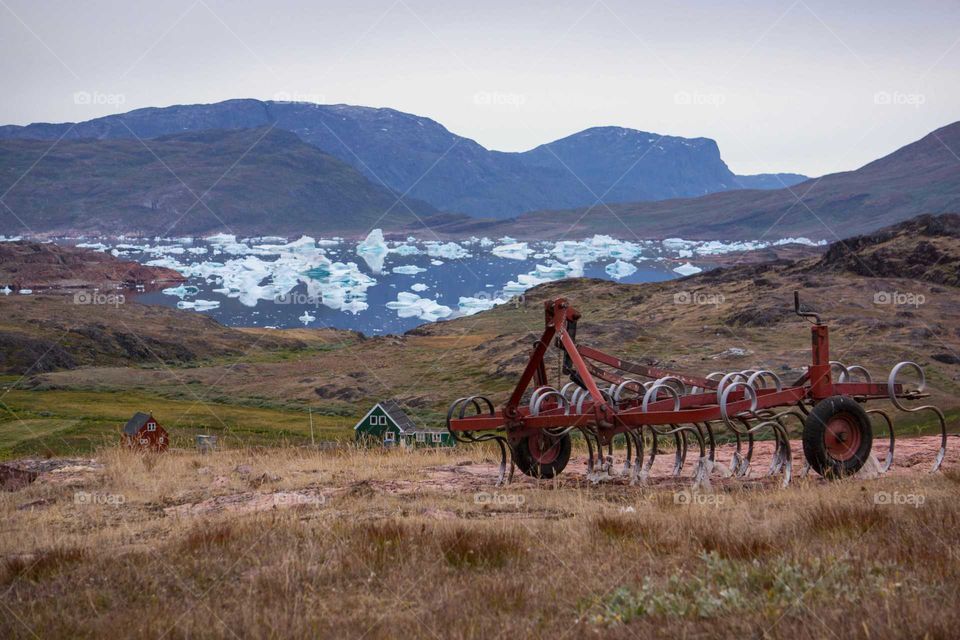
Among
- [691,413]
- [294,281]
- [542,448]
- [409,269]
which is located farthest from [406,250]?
[691,413]

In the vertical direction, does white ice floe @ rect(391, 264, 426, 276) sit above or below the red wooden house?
above

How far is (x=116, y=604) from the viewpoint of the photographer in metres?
5.77

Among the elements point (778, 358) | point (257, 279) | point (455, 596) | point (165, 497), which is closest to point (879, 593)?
point (455, 596)

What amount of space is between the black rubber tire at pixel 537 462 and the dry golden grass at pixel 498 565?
1.47 m

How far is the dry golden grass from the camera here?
5039mm

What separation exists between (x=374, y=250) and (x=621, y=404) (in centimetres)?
10929

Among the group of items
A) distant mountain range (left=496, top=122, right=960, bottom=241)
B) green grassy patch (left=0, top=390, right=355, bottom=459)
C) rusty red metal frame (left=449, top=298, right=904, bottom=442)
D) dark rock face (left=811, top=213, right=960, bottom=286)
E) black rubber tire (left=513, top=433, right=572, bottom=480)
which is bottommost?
green grassy patch (left=0, top=390, right=355, bottom=459)

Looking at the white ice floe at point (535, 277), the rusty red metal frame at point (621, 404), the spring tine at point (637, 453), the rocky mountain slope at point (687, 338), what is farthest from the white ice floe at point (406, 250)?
the spring tine at point (637, 453)

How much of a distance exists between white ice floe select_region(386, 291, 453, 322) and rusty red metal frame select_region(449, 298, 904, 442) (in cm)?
7018

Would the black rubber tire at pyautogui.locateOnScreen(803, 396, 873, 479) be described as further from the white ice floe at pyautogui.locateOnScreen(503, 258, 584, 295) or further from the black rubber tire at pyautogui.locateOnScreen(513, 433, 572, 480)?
the white ice floe at pyautogui.locateOnScreen(503, 258, 584, 295)

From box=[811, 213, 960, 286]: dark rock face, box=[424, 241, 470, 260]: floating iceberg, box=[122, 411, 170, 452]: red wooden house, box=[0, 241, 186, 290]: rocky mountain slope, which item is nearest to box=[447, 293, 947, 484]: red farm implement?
box=[122, 411, 170, 452]: red wooden house

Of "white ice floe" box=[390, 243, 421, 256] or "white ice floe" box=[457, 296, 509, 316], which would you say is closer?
"white ice floe" box=[457, 296, 509, 316]

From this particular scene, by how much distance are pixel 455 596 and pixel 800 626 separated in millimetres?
1987

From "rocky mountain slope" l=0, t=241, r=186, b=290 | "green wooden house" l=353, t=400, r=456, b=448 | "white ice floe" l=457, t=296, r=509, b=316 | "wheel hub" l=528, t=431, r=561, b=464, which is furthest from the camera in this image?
"rocky mountain slope" l=0, t=241, r=186, b=290
